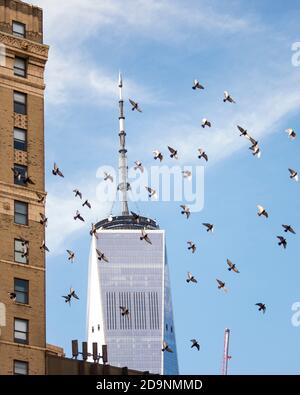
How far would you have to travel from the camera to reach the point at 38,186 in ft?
445

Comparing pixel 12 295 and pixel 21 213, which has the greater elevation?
pixel 21 213

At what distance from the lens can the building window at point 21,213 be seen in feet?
434

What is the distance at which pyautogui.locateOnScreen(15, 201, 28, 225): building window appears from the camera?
132375 mm

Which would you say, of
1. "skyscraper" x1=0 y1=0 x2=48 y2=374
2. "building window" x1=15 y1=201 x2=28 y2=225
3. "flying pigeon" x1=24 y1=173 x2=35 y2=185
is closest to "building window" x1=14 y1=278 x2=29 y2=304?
"skyscraper" x1=0 y1=0 x2=48 y2=374

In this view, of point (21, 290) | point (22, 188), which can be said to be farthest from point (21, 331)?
point (22, 188)

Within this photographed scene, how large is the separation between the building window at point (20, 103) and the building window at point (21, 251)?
44.4 feet

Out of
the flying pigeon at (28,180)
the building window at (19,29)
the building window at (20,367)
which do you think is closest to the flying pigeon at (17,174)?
the flying pigeon at (28,180)

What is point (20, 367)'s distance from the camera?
419ft

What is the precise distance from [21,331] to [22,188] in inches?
548

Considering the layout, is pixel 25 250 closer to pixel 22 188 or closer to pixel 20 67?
pixel 22 188

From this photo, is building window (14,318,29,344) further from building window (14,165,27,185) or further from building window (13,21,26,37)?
building window (13,21,26,37)

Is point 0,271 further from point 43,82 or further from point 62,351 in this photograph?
point 43,82
